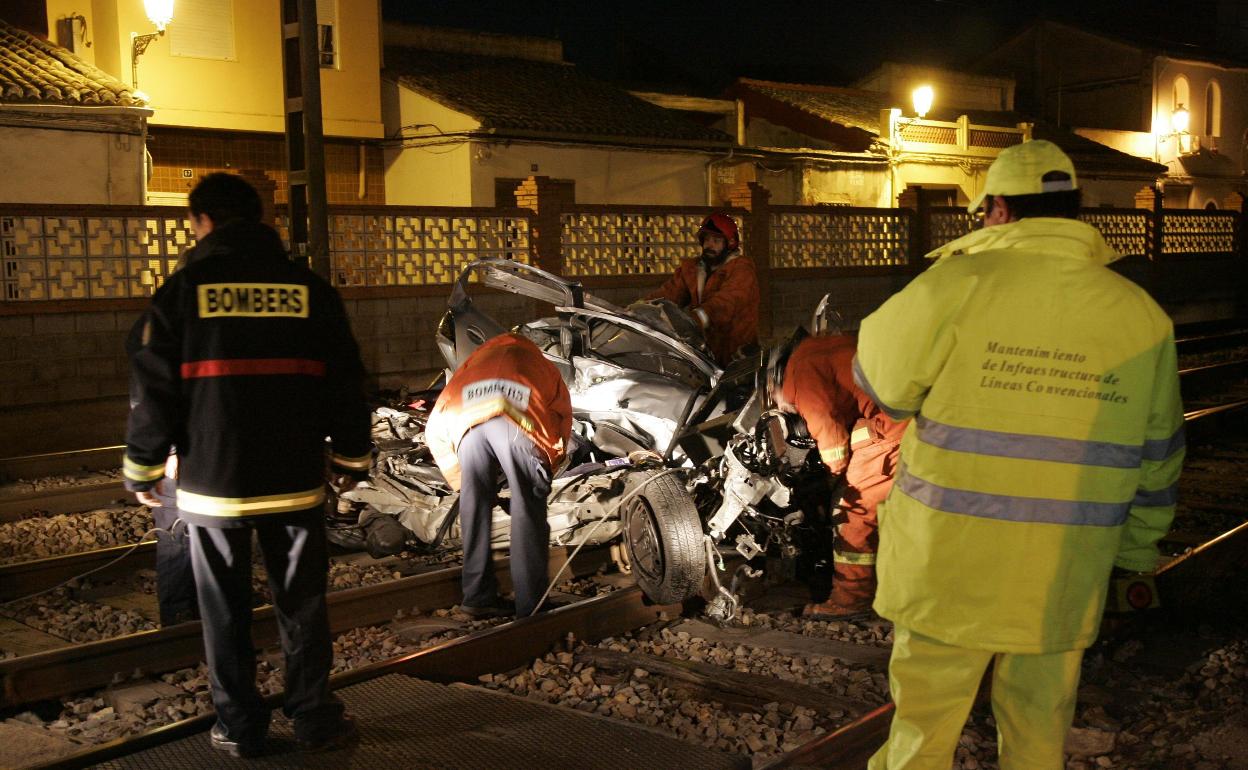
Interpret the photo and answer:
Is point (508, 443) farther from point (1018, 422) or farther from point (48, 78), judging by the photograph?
point (48, 78)

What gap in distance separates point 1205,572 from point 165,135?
19455 mm

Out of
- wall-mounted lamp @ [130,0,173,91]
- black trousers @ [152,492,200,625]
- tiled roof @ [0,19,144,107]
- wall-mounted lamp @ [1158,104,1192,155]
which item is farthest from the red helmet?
wall-mounted lamp @ [1158,104,1192,155]

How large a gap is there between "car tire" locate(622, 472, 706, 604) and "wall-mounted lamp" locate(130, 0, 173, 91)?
48.7 ft

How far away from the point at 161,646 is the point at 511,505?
1782 mm

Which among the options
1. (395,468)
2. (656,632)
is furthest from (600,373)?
(656,632)

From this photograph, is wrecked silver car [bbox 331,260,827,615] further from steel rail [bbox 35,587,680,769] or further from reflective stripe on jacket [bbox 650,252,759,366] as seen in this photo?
reflective stripe on jacket [bbox 650,252,759,366]

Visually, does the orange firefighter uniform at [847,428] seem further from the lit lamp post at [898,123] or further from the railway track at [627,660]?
the lit lamp post at [898,123]

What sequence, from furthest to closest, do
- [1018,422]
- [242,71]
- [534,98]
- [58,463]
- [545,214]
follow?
1. [534,98]
2. [242,71]
3. [545,214]
4. [58,463]
5. [1018,422]

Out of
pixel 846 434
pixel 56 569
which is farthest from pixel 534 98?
pixel 846 434

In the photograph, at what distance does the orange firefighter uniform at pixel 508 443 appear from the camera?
6180 millimetres

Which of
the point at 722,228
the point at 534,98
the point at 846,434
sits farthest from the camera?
the point at 534,98

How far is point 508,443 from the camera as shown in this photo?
20.3ft

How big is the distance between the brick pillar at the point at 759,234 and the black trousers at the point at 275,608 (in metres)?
16.6

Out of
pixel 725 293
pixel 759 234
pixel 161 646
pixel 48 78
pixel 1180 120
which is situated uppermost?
pixel 1180 120
